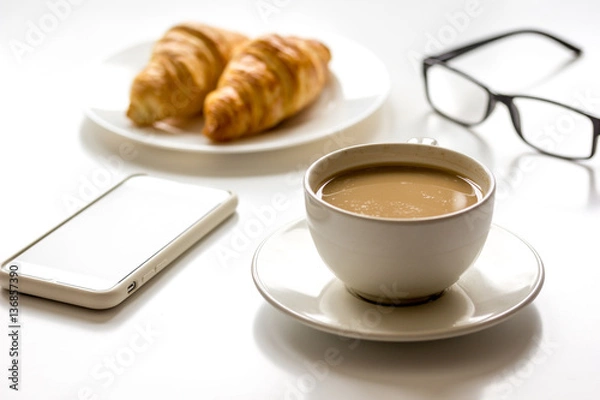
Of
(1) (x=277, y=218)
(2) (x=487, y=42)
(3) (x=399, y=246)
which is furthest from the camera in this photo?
(2) (x=487, y=42)

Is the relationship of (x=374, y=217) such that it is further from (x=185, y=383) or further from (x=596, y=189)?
(x=596, y=189)

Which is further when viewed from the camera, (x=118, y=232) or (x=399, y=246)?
(x=118, y=232)

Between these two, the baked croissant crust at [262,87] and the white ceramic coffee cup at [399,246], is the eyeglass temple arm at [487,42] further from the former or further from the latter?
the white ceramic coffee cup at [399,246]

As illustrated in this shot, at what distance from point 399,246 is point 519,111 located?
61cm

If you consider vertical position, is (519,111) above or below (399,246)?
below

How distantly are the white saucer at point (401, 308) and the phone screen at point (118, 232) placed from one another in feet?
0.45

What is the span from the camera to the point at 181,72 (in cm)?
133

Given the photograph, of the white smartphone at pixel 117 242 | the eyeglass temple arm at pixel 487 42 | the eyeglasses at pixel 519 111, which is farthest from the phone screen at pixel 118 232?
the eyeglass temple arm at pixel 487 42

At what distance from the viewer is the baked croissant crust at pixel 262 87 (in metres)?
1.23

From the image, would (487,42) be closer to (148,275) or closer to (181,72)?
(181,72)

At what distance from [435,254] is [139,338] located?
301 mm

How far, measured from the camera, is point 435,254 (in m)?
0.78

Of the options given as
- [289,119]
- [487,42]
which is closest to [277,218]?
[289,119]

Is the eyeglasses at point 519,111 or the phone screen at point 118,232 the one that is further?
the eyeglasses at point 519,111
